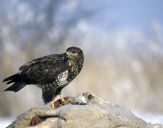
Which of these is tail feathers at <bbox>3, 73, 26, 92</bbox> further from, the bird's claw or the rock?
the rock

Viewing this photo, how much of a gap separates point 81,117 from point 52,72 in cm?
149

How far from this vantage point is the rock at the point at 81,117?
733 centimetres

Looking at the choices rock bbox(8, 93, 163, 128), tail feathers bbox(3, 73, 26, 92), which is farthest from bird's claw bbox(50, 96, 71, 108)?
tail feathers bbox(3, 73, 26, 92)

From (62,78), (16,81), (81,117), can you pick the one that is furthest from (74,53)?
(81,117)

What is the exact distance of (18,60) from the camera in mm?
16812

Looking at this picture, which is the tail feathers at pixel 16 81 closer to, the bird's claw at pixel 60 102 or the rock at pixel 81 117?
the bird's claw at pixel 60 102

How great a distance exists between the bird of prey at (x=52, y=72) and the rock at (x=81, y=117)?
0.89 meters

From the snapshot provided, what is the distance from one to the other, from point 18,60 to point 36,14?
2.53m

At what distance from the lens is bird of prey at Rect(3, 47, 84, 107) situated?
863 centimetres

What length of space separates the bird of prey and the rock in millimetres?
886

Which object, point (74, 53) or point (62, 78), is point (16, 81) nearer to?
point (62, 78)

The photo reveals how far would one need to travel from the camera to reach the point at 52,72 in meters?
8.77

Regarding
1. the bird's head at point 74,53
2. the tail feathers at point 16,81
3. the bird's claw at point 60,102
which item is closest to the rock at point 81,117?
the bird's claw at point 60,102

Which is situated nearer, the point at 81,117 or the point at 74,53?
the point at 81,117
